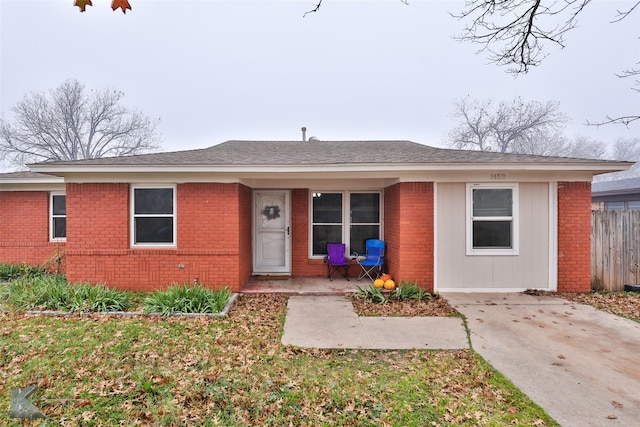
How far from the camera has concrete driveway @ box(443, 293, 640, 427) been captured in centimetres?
288

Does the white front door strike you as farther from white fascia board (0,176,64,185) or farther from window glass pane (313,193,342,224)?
white fascia board (0,176,64,185)

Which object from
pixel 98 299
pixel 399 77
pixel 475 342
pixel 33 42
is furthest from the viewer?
pixel 399 77

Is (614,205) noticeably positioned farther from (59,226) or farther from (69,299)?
(59,226)

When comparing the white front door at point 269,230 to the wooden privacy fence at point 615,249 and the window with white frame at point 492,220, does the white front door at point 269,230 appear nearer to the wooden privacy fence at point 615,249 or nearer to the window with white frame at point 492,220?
the window with white frame at point 492,220

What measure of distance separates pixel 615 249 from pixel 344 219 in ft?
20.1

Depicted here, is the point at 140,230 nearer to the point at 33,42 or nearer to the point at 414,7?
the point at 414,7

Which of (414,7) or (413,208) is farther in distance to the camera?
(413,208)

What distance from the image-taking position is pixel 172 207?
664 cm

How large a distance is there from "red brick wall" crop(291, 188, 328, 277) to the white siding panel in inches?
121

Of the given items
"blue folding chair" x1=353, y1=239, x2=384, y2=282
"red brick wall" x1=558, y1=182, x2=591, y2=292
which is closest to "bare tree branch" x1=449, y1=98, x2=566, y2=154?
"red brick wall" x1=558, y1=182, x2=591, y2=292

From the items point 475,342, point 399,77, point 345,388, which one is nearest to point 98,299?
point 345,388

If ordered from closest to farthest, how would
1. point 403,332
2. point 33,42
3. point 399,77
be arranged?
1. point 403,332
2. point 33,42
3. point 399,77

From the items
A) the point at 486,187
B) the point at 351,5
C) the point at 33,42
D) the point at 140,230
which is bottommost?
the point at 140,230

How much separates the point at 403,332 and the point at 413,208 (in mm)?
2837
